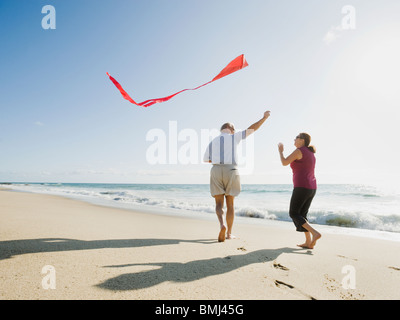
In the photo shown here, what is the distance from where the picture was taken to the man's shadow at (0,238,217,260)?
281cm

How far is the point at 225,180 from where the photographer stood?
158 inches

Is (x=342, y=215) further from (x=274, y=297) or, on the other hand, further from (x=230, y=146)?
(x=274, y=297)

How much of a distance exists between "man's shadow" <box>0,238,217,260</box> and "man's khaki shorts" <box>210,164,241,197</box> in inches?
33.9

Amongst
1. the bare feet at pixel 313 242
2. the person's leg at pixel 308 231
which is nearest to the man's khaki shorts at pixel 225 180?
A: the person's leg at pixel 308 231

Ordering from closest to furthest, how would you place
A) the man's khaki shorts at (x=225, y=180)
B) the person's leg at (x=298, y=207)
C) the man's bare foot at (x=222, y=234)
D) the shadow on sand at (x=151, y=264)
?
the shadow on sand at (x=151, y=264) → the person's leg at (x=298, y=207) → the man's bare foot at (x=222, y=234) → the man's khaki shorts at (x=225, y=180)

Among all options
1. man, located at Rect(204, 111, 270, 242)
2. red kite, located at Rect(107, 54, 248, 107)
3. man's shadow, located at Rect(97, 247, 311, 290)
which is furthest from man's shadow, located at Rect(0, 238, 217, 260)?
red kite, located at Rect(107, 54, 248, 107)

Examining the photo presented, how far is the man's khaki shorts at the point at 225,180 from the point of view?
13.1 ft

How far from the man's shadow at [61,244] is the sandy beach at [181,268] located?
1 centimetres

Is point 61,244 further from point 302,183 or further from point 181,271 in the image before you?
point 302,183

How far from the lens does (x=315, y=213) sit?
973 centimetres

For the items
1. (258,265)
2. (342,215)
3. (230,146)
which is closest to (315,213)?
(342,215)

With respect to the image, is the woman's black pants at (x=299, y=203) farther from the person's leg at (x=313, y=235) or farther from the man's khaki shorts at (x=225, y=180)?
the man's khaki shorts at (x=225, y=180)

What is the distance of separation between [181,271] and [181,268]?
0.31ft
